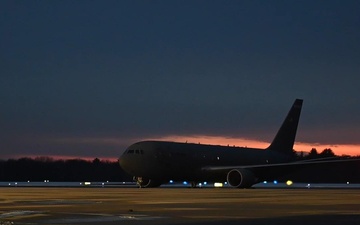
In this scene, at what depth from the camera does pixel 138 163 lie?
57.1 meters

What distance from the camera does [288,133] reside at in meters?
72.1

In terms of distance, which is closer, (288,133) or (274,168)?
(274,168)

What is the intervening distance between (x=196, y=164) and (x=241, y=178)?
13.2 feet

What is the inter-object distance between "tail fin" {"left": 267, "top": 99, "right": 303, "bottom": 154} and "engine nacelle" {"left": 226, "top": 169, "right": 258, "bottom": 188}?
11733 millimetres

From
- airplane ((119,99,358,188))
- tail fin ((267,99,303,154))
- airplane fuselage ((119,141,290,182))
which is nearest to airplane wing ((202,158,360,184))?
airplane ((119,99,358,188))

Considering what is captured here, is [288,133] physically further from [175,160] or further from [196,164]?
→ [175,160]

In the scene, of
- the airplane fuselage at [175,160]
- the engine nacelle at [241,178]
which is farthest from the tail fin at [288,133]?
the engine nacelle at [241,178]

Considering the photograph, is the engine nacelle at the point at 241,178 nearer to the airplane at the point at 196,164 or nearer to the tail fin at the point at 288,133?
the airplane at the point at 196,164

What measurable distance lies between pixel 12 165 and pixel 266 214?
464 feet

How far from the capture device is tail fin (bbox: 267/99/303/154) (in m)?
71.4

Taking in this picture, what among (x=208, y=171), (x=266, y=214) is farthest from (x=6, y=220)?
(x=208, y=171)

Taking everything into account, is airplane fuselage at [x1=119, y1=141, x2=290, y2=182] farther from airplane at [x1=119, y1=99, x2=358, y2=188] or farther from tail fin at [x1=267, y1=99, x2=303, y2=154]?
tail fin at [x1=267, y1=99, x2=303, y2=154]

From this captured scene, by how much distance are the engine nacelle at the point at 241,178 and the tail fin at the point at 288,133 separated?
11.7 metres

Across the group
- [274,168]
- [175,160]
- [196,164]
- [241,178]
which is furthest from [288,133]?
[175,160]
